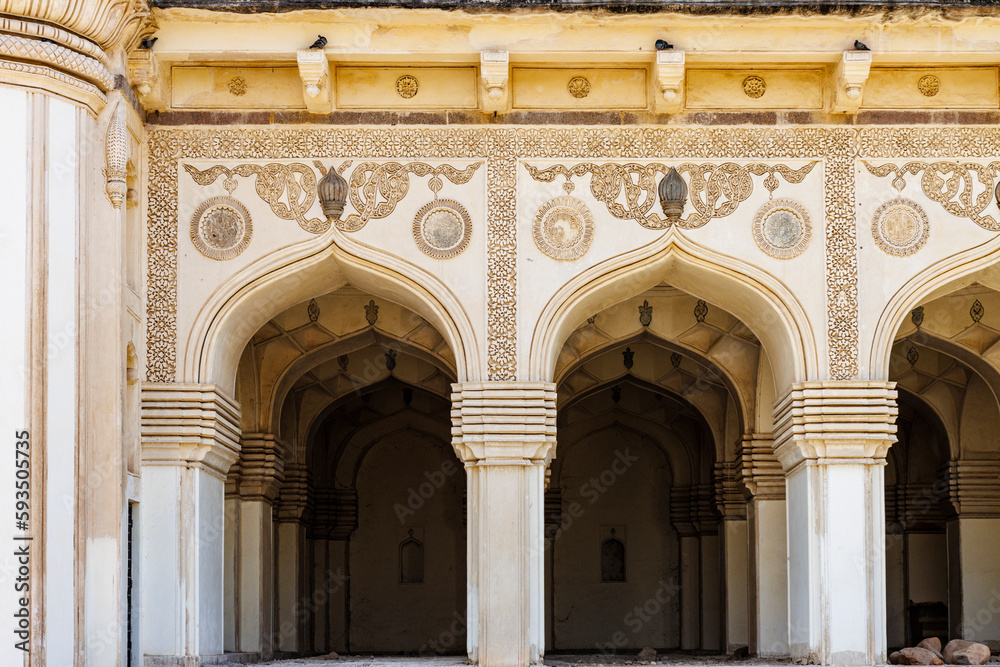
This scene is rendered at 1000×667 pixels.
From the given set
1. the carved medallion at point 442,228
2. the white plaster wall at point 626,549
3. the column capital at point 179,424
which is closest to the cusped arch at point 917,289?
the carved medallion at point 442,228

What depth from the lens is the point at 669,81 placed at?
10023 millimetres

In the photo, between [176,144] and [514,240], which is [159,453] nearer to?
[176,144]

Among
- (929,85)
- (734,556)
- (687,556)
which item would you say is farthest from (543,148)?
(687,556)

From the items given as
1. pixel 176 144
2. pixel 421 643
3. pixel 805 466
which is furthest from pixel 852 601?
pixel 421 643

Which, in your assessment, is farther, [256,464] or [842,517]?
[256,464]

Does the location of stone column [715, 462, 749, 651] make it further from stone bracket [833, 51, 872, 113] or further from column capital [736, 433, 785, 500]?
stone bracket [833, 51, 872, 113]

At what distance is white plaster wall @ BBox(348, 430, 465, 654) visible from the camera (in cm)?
1725

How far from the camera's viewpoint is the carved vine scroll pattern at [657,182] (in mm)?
10320

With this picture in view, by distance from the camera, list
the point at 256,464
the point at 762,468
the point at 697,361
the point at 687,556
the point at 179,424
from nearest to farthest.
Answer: the point at 179,424 < the point at 762,468 < the point at 256,464 < the point at 697,361 < the point at 687,556

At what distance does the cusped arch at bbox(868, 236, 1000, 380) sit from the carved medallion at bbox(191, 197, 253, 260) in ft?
13.8

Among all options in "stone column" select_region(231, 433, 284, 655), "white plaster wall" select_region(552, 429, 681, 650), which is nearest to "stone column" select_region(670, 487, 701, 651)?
"white plaster wall" select_region(552, 429, 681, 650)

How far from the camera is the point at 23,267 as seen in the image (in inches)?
342

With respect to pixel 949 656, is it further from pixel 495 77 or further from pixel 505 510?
pixel 495 77

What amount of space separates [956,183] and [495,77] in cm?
317
